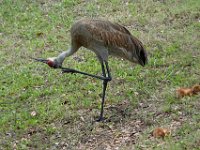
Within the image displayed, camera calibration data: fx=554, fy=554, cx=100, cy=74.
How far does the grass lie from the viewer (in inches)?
265

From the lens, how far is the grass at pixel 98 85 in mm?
6742

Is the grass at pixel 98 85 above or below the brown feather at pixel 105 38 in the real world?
below

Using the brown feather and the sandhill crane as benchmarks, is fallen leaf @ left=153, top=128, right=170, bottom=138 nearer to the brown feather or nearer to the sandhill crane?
the sandhill crane

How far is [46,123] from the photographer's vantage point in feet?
23.6

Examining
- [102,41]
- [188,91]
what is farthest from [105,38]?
[188,91]

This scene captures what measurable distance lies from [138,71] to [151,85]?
24.6 inches

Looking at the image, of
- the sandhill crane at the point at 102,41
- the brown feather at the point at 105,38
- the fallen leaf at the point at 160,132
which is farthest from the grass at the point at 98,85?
the brown feather at the point at 105,38

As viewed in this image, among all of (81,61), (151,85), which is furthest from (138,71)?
(81,61)

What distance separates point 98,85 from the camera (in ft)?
27.0

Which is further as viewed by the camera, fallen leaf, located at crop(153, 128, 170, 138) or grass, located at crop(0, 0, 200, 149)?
grass, located at crop(0, 0, 200, 149)

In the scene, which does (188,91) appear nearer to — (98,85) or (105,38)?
(105,38)

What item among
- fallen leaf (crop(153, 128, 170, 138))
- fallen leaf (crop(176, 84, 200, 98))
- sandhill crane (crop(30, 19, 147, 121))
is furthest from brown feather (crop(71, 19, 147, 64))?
fallen leaf (crop(153, 128, 170, 138))

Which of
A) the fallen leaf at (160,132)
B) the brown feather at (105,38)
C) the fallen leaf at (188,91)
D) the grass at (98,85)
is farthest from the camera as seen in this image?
the fallen leaf at (188,91)

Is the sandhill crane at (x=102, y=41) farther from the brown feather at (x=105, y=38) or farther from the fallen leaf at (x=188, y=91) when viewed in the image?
the fallen leaf at (x=188, y=91)
